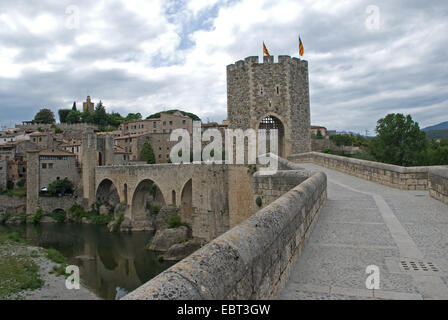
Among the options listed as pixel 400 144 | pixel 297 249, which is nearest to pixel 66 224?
pixel 400 144

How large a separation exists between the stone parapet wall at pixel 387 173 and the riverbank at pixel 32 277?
12.2 metres

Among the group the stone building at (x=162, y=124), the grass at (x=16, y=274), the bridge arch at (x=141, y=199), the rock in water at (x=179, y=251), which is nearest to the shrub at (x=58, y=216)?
the bridge arch at (x=141, y=199)

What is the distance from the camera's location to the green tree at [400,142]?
2742 cm

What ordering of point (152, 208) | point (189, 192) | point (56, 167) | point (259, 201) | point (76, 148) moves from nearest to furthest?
point (259, 201)
point (189, 192)
point (152, 208)
point (56, 167)
point (76, 148)

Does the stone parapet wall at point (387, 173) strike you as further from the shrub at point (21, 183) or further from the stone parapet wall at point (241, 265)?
the shrub at point (21, 183)

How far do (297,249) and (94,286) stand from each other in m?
16.6

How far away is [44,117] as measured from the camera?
248ft

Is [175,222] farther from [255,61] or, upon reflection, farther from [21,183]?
[21,183]

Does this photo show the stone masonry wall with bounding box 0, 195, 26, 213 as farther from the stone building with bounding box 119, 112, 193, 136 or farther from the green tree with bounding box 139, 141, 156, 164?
the stone building with bounding box 119, 112, 193, 136

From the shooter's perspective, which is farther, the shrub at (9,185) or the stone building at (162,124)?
the stone building at (162,124)

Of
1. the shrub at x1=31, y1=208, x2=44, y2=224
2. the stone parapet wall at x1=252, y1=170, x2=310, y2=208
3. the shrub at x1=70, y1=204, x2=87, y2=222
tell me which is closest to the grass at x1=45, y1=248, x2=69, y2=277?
the stone parapet wall at x1=252, y1=170, x2=310, y2=208

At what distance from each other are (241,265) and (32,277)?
16.7m

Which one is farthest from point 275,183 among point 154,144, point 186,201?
point 154,144

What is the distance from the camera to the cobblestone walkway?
2934 mm
